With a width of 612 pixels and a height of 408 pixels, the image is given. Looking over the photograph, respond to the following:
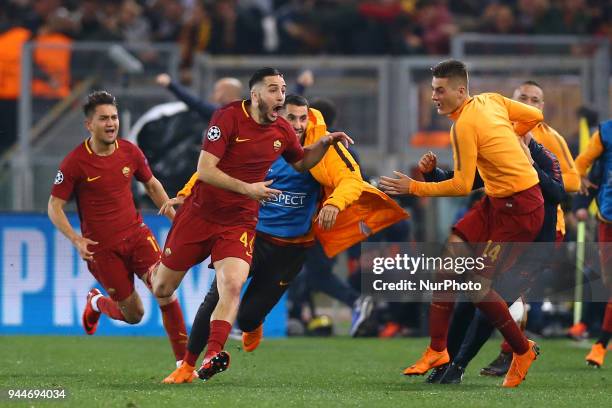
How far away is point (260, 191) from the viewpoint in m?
8.84

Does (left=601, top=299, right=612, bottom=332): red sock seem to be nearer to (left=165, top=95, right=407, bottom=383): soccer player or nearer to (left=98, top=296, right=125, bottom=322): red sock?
(left=165, top=95, right=407, bottom=383): soccer player

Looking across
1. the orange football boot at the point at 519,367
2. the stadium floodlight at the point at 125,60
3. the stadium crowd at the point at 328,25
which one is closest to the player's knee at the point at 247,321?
the orange football boot at the point at 519,367

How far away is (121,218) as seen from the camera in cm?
1046

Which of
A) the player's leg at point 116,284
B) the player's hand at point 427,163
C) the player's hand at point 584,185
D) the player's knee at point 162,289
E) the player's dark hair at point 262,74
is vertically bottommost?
the player's leg at point 116,284

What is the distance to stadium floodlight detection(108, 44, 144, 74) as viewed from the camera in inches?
597

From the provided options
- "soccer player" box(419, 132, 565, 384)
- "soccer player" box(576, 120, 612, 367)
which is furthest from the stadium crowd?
"soccer player" box(419, 132, 565, 384)

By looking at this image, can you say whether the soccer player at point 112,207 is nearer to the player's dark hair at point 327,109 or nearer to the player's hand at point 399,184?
the player's hand at point 399,184

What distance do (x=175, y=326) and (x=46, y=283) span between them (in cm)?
472

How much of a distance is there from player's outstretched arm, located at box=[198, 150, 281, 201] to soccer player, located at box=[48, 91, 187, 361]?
4.12ft

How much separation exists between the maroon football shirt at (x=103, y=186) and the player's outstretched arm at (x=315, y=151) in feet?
4.60

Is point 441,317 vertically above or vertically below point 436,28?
below

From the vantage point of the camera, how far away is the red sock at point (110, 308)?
1070 cm

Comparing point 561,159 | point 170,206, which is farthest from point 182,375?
point 561,159

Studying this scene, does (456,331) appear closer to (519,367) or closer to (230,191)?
(519,367)
